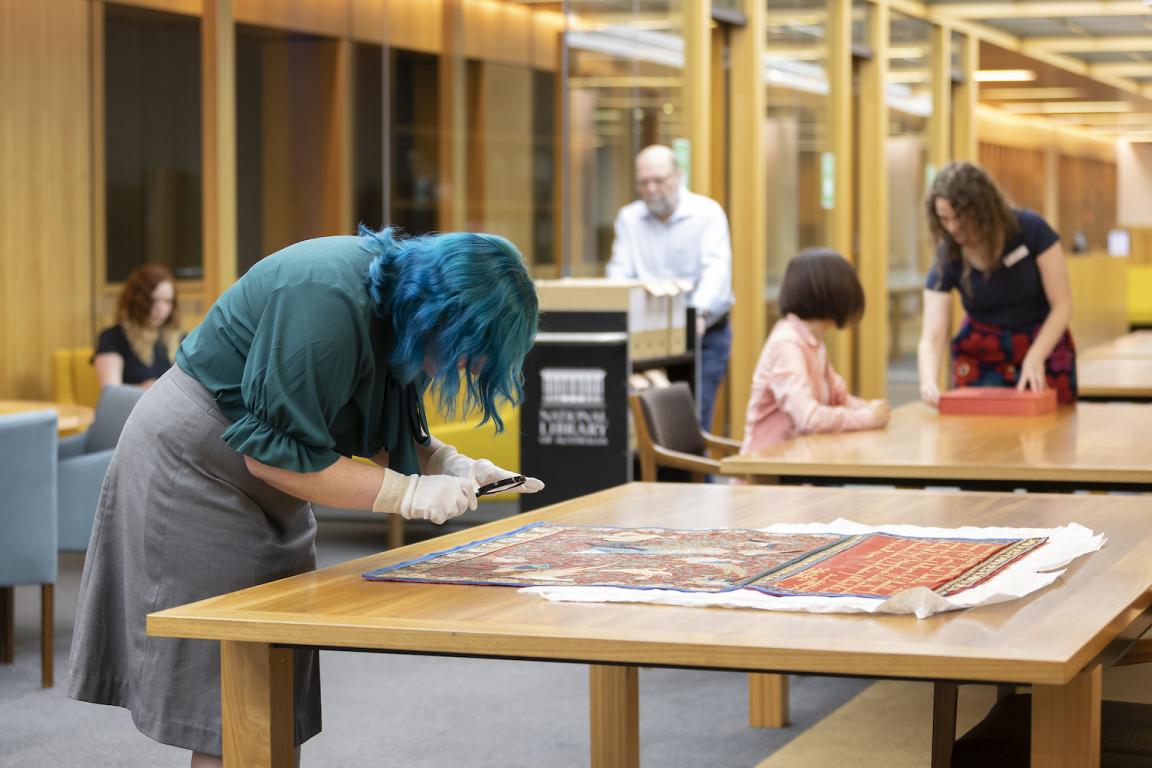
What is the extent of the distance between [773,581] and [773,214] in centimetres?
975

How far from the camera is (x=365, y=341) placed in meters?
2.43

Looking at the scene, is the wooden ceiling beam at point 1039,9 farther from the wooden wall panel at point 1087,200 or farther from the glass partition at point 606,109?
the wooden wall panel at point 1087,200

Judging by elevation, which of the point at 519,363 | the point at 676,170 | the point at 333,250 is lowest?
the point at 519,363

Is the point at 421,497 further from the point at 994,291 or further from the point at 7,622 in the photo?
the point at 994,291

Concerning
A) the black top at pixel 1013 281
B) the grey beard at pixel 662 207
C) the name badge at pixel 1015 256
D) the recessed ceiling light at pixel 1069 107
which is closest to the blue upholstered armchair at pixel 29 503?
the black top at pixel 1013 281

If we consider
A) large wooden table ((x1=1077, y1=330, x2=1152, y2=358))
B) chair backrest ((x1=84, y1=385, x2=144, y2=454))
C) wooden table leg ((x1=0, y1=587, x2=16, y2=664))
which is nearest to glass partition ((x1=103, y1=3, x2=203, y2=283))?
chair backrest ((x1=84, y1=385, x2=144, y2=454))

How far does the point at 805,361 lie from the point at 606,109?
4901 millimetres

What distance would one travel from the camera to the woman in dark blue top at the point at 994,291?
5441 mm

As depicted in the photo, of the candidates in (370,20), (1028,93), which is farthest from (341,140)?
(1028,93)

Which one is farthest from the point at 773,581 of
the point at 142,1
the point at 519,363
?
the point at 142,1

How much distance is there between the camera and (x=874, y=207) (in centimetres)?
1389

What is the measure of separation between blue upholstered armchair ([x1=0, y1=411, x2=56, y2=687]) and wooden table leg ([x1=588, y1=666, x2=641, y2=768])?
2.42 m

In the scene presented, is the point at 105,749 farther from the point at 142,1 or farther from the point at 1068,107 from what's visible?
the point at 1068,107

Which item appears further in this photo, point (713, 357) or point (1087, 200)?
point (1087, 200)
